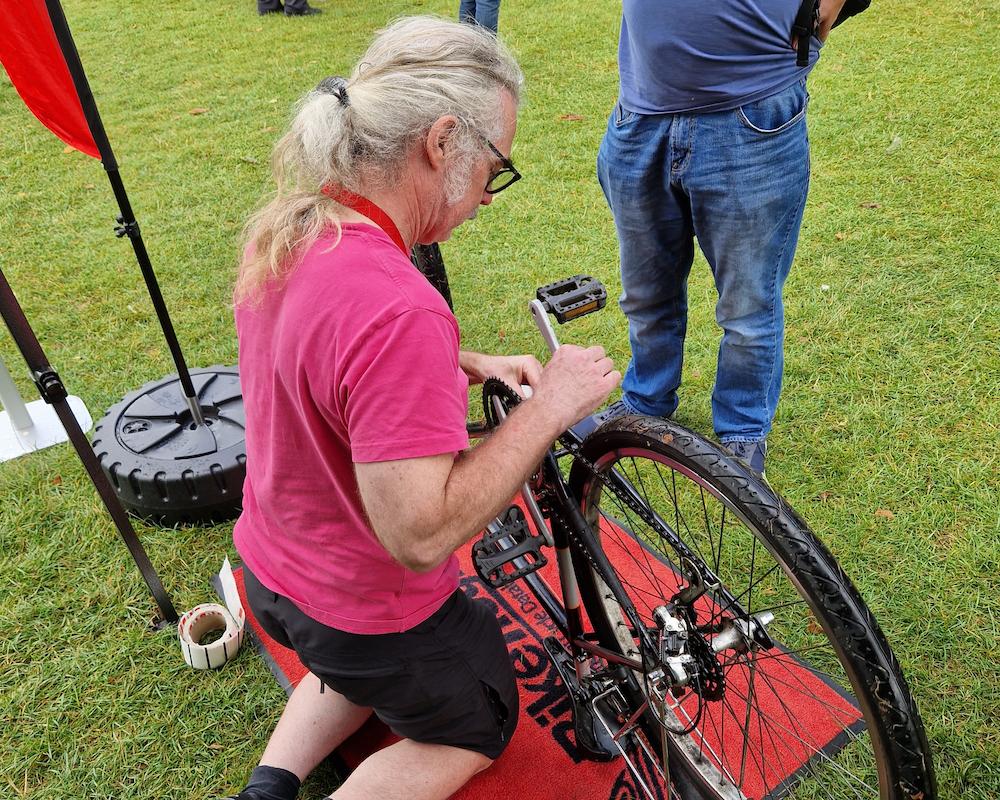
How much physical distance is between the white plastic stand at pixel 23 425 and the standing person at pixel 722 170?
7.26ft

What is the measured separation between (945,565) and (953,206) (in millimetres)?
2483

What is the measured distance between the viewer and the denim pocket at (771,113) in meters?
2.27

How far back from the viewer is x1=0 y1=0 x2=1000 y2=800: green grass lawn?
2242mm

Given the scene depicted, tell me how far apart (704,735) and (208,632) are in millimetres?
1461

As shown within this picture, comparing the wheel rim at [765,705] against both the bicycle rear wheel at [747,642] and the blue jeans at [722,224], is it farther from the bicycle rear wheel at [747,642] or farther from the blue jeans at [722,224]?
the blue jeans at [722,224]

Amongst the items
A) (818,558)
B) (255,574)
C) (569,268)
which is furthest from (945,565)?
(569,268)

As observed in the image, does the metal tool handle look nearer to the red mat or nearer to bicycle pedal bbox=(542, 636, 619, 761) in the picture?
bicycle pedal bbox=(542, 636, 619, 761)

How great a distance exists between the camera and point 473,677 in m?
1.79

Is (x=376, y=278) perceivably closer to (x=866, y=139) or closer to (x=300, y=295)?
(x=300, y=295)

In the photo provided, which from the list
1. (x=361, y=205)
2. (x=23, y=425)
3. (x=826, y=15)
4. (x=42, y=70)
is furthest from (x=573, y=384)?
(x=23, y=425)

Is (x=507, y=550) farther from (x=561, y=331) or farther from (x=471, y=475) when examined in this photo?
(x=561, y=331)

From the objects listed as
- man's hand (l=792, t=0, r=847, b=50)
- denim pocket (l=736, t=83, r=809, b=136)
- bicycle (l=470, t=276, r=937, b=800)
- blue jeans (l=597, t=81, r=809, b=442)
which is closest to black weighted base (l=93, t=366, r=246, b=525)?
bicycle (l=470, t=276, r=937, b=800)

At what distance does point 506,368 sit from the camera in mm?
1958

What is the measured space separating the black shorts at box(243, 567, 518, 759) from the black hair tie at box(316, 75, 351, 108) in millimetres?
1036
